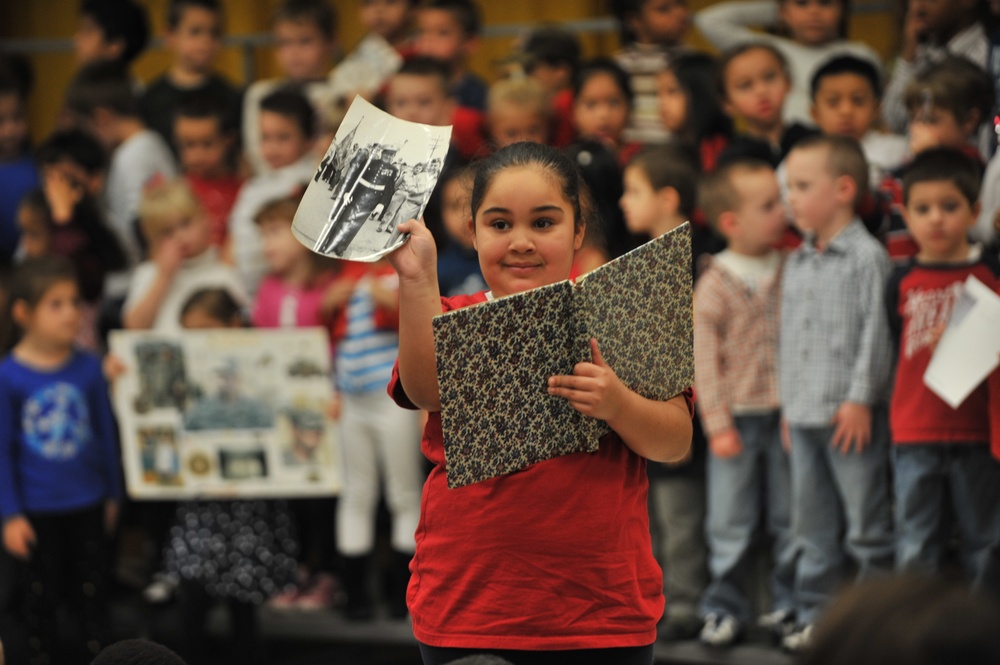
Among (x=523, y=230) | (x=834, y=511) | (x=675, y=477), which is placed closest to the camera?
(x=523, y=230)

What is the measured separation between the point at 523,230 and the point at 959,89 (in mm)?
2443

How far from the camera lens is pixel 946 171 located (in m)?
3.92

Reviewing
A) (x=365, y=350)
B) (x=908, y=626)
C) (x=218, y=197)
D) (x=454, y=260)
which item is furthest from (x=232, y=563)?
(x=908, y=626)

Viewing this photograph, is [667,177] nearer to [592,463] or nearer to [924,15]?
[924,15]

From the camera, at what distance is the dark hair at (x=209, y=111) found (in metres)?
5.80

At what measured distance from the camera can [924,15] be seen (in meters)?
4.77

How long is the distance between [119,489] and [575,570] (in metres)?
3.14

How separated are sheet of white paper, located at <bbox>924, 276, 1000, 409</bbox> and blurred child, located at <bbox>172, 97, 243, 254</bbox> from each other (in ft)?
10.4

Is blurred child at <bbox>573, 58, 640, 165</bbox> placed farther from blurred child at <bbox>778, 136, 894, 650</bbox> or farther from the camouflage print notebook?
the camouflage print notebook

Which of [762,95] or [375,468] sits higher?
[762,95]

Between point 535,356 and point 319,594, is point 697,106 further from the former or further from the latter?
point 535,356

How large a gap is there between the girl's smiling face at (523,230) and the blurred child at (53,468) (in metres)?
2.94

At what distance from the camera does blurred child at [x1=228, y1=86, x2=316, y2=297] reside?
5.52 metres

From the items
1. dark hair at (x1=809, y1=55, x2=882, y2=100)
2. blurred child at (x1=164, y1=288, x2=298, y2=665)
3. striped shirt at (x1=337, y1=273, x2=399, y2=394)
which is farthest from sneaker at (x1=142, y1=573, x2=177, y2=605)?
dark hair at (x1=809, y1=55, x2=882, y2=100)
